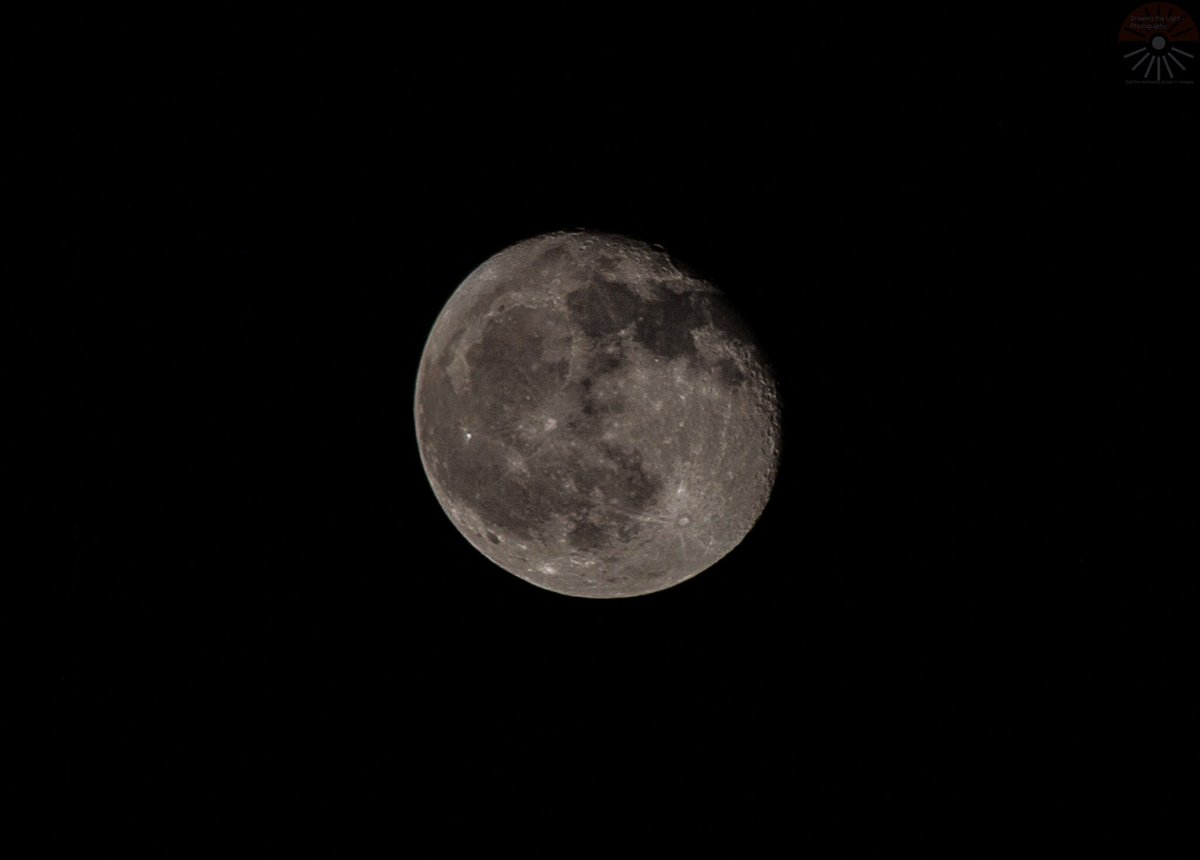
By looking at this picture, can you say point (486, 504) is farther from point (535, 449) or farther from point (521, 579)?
point (521, 579)

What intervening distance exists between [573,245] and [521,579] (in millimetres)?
1868

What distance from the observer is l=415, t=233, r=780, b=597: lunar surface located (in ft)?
11.8

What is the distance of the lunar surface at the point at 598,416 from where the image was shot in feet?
11.8

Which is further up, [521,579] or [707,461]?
[707,461]

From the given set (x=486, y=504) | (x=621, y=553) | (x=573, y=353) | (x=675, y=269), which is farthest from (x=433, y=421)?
(x=675, y=269)

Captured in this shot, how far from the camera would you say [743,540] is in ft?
14.7

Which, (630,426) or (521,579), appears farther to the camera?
(521,579)

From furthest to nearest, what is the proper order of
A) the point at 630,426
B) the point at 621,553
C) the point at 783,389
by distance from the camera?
the point at 783,389 < the point at 621,553 < the point at 630,426

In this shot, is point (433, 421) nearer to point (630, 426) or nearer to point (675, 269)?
point (630, 426)

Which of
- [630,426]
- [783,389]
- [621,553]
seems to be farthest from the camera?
[783,389]

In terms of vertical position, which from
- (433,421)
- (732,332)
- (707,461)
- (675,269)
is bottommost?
(707,461)

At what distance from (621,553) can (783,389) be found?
1284 millimetres

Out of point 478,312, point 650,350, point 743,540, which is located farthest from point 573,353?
point 743,540

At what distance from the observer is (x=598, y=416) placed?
3.58 meters
